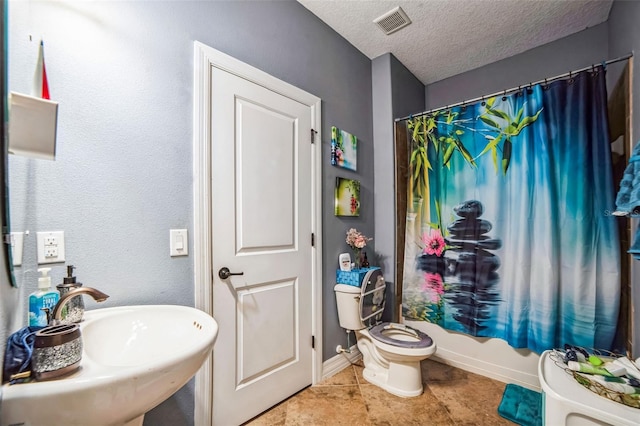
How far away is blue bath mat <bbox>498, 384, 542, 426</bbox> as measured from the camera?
155 cm

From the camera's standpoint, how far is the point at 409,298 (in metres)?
2.33

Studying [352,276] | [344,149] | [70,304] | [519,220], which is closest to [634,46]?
[519,220]

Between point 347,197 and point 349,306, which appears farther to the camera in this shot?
point 347,197

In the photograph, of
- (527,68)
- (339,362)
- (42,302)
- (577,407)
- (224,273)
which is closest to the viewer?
(42,302)

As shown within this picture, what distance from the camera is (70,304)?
91 cm

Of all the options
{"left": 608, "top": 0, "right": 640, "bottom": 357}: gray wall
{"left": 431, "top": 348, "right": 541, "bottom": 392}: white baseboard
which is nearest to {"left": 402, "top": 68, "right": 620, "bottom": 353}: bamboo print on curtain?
{"left": 608, "top": 0, "right": 640, "bottom": 357}: gray wall

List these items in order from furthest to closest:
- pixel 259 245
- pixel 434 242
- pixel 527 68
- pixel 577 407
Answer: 1. pixel 527 68
2. pixel 434 242
3. pixel 259 245
4. pixel 577 407

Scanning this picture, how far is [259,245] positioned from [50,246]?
0.89m

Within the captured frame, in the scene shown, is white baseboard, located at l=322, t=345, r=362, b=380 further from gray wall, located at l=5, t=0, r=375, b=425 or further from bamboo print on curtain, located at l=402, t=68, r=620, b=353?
gray wall, located at l=5, t=0, r=375, b=425

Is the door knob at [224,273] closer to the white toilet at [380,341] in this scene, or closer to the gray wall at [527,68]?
the white toilet at [380,341]

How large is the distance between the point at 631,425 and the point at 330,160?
191 centimetres

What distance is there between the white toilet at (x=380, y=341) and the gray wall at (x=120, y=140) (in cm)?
111

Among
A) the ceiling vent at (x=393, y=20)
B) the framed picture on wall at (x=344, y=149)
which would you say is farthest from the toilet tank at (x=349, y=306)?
the ceiling vent at (x=393, y=20)

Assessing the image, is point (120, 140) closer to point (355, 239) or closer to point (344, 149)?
point (344, 149)
